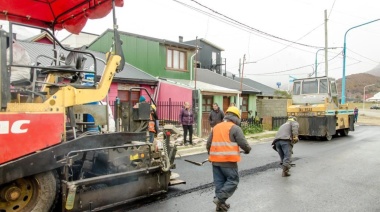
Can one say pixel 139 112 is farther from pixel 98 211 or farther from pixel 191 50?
pixel 191 50

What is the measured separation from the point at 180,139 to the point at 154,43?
820 centimetres

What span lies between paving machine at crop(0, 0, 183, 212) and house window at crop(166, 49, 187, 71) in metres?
14.3

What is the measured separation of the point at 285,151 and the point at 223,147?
10.8 ft

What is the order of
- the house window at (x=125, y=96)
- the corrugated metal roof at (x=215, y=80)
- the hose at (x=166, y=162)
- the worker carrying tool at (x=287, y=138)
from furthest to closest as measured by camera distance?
the corrugated metal roof at (x=215, y=80) < the house window at (x=125, y=96) < the worker carrying tool at (x=287, y=138) < the hose at (x=166, y=162)

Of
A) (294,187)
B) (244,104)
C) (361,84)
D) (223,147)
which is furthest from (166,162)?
(361,84)

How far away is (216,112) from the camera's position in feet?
38.6

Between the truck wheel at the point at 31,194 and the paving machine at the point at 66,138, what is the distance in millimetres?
11

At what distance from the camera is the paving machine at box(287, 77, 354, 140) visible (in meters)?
14.8

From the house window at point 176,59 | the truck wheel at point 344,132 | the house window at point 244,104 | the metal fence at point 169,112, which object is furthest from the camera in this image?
the house window at point 244,104

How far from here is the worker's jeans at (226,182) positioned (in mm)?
4922

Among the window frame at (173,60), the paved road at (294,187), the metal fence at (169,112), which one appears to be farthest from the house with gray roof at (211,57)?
the paved road at (294,187)

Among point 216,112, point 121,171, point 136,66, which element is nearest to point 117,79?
point 136,66

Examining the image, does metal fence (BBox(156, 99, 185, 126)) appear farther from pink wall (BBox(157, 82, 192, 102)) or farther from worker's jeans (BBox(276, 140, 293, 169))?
worker's jeans (BBox(276, 140, 293, 169))

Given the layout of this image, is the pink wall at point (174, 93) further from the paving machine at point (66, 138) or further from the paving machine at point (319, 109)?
the paving machine at point (66, 138)
